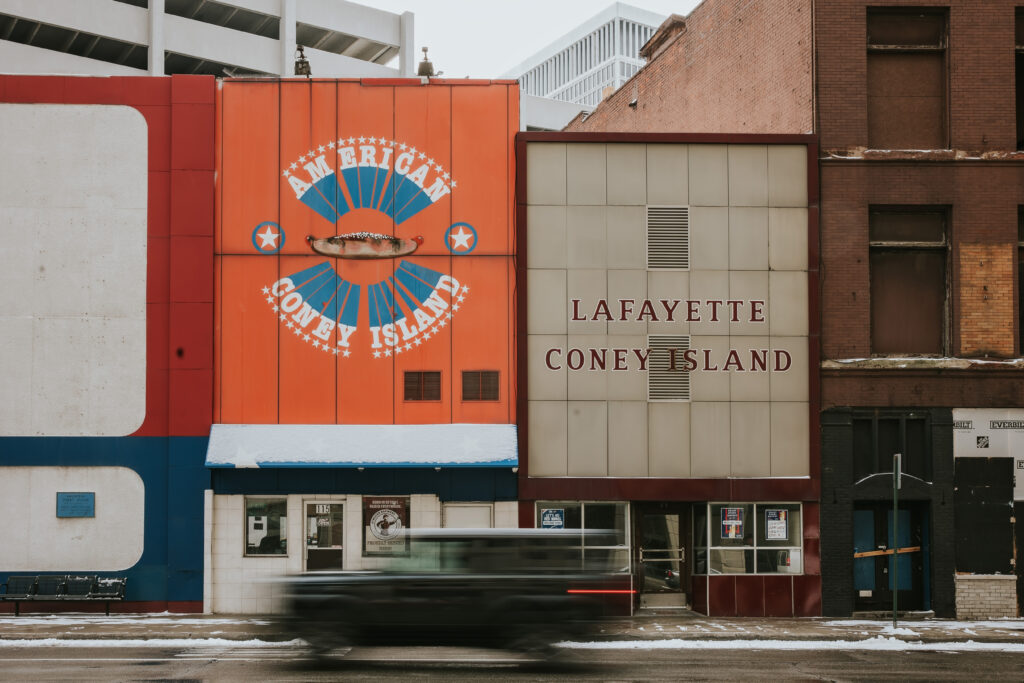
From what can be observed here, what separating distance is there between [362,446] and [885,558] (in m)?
11.0

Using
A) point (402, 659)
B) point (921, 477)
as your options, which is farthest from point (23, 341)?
point (921, 477)

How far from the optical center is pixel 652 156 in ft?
71.1

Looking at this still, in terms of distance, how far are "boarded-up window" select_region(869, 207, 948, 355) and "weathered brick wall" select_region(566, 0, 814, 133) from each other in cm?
275

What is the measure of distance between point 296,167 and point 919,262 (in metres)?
13.2

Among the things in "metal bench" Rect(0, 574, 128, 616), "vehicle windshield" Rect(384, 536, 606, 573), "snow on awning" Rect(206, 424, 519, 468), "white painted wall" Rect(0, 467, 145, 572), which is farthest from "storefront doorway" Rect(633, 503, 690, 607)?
"metal bench" Rect(0, 574, 128, 616)

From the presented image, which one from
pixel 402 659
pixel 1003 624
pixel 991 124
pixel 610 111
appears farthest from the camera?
pixel 610 111

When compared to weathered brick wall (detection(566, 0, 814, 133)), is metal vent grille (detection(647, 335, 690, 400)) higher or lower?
lower

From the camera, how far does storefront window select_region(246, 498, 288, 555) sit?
21141 mm

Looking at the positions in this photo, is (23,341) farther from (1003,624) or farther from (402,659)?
(1003,624)

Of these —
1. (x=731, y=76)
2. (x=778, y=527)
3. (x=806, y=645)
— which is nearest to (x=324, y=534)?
(x=778, y=527)

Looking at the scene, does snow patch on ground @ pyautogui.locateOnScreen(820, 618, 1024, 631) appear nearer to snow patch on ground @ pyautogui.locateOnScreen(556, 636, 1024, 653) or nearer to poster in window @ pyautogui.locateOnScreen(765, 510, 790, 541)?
poster in window @ pyautogui.locateOnScreen(765, 510, 790, 541)

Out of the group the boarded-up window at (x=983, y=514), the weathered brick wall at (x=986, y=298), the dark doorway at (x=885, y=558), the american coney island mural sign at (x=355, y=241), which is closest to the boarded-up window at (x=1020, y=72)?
the weathered brick wall at (x=986, y=298)

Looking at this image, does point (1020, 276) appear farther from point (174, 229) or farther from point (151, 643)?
point (151, 643)

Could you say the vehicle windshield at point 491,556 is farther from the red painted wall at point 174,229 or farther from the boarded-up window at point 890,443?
the boarded-up window at point 890,443
